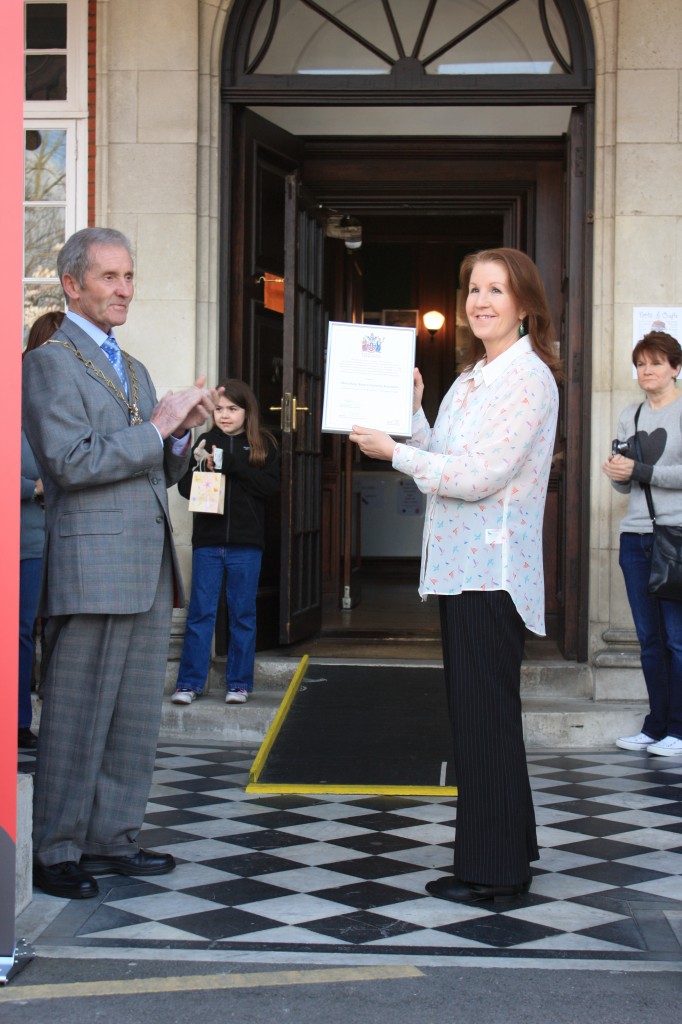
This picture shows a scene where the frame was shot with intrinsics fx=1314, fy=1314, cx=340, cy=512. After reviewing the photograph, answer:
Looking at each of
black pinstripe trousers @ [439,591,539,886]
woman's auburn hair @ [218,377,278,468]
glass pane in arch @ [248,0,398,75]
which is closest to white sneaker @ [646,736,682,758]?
woman's auburn hair @ [218,377,278,468]

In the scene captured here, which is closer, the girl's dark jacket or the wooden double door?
the girl's dark jacket

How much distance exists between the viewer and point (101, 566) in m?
3.71

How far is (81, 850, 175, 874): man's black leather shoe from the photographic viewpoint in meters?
3.91

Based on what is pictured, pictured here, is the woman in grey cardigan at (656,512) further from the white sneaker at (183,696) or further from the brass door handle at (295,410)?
the white sneaker at (183,696)

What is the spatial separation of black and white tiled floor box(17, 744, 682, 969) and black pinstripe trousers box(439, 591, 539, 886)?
0.16 metres

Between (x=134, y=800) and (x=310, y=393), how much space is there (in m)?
3.97

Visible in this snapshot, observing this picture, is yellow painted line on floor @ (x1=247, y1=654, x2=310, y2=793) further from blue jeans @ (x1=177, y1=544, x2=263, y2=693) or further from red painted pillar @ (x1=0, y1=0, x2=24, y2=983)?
red painted pillar @ (x1=0, y1=0, x2=24, y2=983)

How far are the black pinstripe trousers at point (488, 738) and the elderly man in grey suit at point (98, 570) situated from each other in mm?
934

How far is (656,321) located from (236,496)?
226 cm

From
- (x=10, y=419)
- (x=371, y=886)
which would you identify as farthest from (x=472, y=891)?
(x=10, y=419)

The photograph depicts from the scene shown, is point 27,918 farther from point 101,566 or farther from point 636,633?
point 636,633

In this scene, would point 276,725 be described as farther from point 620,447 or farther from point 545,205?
point 545,205

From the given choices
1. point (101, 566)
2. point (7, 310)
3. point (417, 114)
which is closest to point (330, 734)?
point (101, 566)

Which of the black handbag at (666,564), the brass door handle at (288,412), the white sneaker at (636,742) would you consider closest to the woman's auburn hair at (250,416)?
the brass door handle at (288,412)
